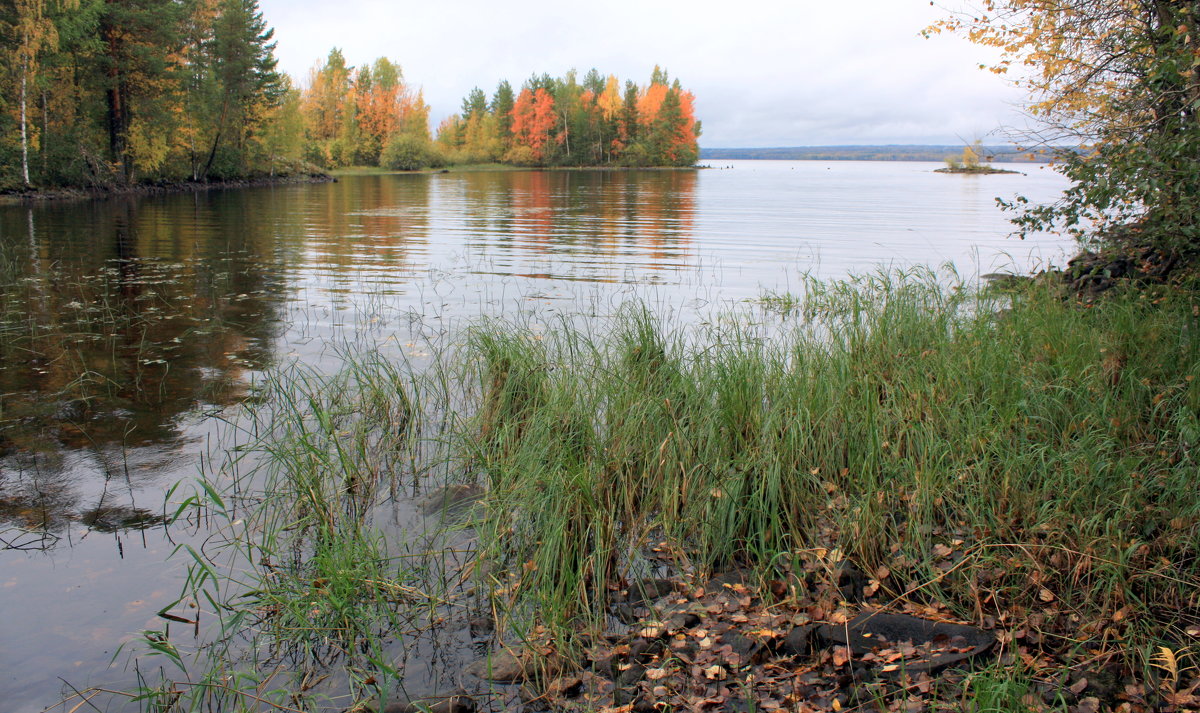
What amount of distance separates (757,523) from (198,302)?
12077 mm

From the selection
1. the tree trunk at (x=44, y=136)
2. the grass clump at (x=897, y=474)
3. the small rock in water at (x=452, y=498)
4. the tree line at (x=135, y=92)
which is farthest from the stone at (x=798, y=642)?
the tree trunk at (x=44, y=136)

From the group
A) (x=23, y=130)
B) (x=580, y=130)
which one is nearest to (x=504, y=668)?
(x=23, y=130)

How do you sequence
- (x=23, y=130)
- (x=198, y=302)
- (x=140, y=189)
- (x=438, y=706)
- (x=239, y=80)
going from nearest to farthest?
(x=438, y=706), (x=198, y=302), (x=23, y=130), (x=140, y=189), (x=239, y=80)

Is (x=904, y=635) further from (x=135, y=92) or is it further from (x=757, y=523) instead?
(x=135, y=92)

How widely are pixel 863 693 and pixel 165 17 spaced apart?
159ft

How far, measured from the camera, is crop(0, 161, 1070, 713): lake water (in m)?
4.83

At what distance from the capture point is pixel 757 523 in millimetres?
4715

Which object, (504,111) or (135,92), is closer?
(135,92)

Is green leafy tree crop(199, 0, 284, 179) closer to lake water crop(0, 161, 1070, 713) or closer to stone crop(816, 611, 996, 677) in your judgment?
lake water crop(0, 161, 1070, 713)

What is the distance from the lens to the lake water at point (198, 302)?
483cm

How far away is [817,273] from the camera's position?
16672 mm

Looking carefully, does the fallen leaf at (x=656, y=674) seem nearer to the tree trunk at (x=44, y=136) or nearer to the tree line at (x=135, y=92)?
the tree line at (x=135, y=92)

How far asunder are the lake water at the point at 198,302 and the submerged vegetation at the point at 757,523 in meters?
0.61

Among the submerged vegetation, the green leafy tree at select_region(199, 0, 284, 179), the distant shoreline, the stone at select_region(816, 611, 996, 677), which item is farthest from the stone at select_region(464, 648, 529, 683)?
the green leafy tree at select_region(199, 0, 284, 179)
